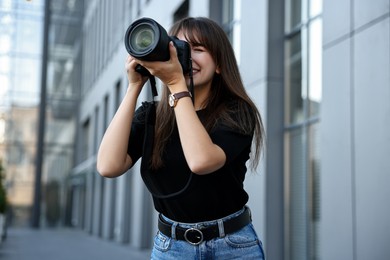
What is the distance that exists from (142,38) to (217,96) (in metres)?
0.40

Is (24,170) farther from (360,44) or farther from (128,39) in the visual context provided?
(128,39)

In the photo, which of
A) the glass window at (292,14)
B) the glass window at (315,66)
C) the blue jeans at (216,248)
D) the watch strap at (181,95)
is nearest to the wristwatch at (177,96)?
the watch strap at (181,95)

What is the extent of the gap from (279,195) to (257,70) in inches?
66.0

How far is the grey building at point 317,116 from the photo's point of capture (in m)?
5.30

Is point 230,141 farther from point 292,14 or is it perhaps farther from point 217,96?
point 292,14

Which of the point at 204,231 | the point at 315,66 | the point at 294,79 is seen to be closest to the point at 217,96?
the point at 204,231

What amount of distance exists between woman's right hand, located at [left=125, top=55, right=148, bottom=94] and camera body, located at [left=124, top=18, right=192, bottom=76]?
134 millimetres

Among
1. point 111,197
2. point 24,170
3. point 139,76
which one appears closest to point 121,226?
point 111,197

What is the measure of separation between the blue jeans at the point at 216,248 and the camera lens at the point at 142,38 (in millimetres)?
573

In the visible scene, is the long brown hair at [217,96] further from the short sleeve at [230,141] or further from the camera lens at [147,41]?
the camera lens at [147,41]

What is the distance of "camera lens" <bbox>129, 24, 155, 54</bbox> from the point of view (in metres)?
1.90

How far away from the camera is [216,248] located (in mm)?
2014

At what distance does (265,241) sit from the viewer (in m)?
8.01

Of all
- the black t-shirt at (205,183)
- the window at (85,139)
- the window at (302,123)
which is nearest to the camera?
the black t-shirt at (205,183)
